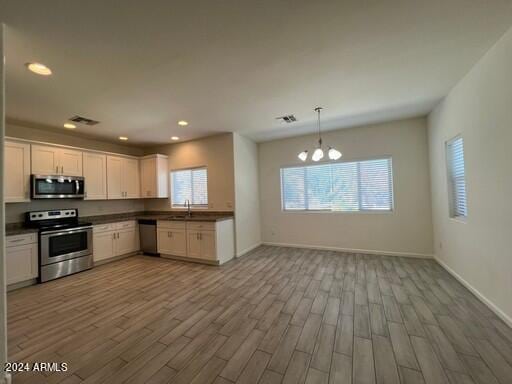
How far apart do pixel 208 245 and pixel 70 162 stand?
10.7 feet

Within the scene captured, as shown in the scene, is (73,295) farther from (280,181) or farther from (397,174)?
(397,174)

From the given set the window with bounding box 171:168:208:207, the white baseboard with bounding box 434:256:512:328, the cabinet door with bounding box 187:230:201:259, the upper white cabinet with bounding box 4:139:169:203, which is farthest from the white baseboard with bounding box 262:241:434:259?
the upper white cabinet with bounding box 4:139:169:203

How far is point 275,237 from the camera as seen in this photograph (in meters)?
5.61

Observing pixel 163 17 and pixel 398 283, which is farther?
pixel 398 283

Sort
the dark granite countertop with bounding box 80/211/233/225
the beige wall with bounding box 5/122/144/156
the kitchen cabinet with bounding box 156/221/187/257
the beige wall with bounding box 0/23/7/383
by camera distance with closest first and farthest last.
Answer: the beige wall with bounding box 0/23/7/383, the beige wall with bounding box 5/122/144/156, the dark granite countertop with bounding box 80/211/233/225, the kitchen cabinet with bounding box 156/221/187/257

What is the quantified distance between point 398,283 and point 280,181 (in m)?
3.26

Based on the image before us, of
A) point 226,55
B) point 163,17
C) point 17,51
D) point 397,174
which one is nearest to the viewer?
point 163,17

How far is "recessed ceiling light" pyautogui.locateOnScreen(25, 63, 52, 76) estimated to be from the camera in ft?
7.15

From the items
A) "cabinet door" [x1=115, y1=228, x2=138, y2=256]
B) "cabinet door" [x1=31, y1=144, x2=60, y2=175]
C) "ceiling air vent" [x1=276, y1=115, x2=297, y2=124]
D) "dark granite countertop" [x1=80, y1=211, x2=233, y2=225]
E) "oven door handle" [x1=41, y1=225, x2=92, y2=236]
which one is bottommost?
"cabinet door" [x1=115, y1=228, x2=138, y2=256]

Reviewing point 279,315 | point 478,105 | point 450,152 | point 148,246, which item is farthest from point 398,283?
point 148,246

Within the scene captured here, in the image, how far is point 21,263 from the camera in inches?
134

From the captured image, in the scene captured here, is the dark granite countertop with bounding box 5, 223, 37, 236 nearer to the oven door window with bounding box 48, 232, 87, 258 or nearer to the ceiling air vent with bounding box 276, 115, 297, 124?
the oven door window with bounding box 48, 232, 87, 258

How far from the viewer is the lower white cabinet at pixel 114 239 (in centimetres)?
446

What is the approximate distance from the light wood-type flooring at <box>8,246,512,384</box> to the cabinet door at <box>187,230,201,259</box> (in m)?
0.78
